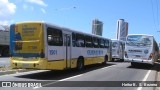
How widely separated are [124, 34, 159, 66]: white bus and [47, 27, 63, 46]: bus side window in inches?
411

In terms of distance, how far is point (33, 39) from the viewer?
15680 millimetres

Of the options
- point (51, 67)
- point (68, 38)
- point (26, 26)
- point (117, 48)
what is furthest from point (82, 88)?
point (117, 48)

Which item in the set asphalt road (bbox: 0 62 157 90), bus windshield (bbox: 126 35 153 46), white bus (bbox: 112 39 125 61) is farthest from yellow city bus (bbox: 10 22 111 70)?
white bus (bbox: 112 39 125 61)

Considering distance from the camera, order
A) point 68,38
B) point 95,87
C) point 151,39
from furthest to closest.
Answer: point 151,39, point 68,38, point 95,87

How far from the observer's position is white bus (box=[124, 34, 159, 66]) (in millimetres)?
25734

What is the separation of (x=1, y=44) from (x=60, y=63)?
1548 inches

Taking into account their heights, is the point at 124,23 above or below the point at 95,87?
above

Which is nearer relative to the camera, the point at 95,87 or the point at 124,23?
the point at 95,87

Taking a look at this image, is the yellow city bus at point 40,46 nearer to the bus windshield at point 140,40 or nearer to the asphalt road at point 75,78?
the asphalt road at point 75,78

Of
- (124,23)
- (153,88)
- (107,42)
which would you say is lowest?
(153,88)

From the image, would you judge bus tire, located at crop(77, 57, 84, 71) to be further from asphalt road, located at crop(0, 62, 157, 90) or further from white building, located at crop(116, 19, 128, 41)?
white building, located at crop(116, 19, 128, 41)

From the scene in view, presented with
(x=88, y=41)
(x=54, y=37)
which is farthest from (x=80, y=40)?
(x=54, y=37)

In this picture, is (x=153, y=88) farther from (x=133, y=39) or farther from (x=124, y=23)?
(x=124, y=23)

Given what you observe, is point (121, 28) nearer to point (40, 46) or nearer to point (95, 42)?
point (95, 42)
